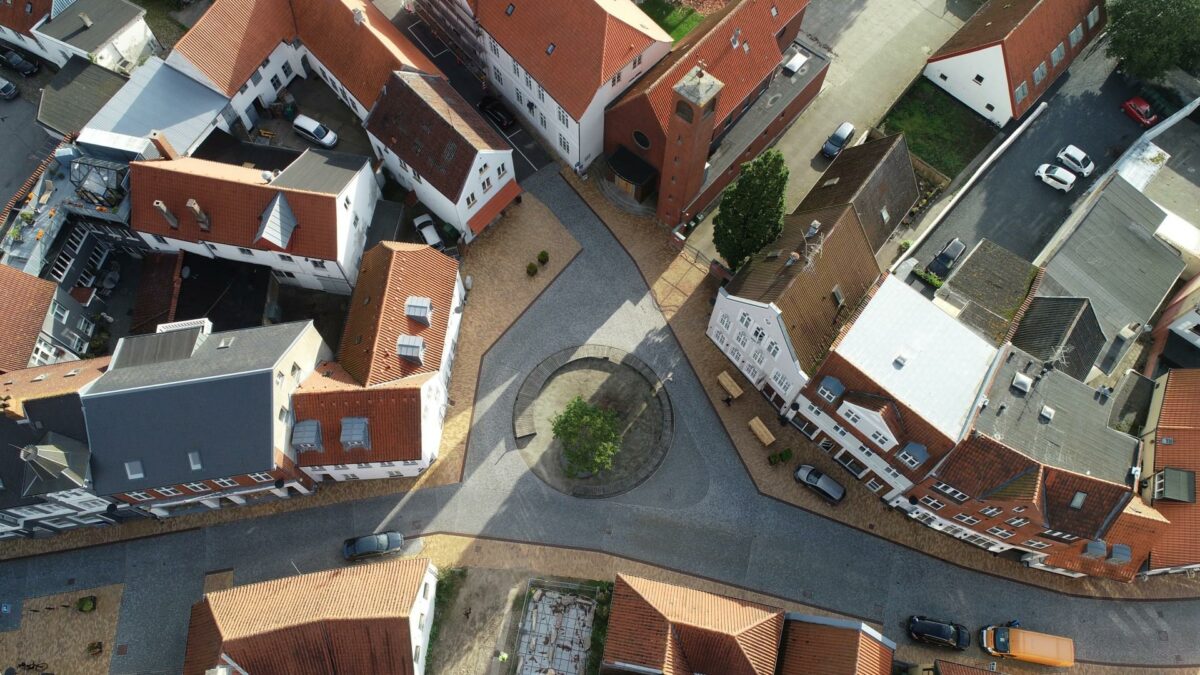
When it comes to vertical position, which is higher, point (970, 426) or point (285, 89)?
point (285, 89)

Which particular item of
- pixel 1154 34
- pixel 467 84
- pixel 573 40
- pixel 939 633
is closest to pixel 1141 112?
pixel 1154 34

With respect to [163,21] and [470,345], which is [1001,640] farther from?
[163,21]

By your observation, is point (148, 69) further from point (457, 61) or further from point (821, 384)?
point (821, 384)

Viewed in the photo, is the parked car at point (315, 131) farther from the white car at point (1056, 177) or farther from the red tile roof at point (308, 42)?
the white car at point (1056, 177)

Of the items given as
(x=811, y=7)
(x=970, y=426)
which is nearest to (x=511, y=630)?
(x=970, y=426)

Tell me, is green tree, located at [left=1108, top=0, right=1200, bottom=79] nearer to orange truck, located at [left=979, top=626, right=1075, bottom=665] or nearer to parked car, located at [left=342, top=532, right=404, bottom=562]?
orange truck, located at [left=979, top=626, right=1075, bottom=665]

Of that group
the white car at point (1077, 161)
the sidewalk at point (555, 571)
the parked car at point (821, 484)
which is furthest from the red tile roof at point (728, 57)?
the sidewalk at point (555, 571)

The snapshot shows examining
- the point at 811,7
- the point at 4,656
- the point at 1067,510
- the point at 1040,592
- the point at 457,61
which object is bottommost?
the point at 4,656
